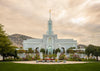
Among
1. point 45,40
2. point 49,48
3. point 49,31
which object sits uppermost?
point 49,31

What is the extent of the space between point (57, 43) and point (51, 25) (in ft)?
39.6

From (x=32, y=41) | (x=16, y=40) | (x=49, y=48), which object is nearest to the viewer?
(x=49, y=48)

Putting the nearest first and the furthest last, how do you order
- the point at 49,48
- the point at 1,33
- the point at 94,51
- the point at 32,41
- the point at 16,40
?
the point at 1,33, the point at 94,51, the point at 49,48, the point at 32,41, the point at 16,40

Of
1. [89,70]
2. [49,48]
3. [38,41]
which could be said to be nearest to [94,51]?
[89,70]

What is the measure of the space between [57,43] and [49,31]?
9.26m

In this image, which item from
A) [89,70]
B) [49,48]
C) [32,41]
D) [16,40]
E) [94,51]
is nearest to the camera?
[89,70]

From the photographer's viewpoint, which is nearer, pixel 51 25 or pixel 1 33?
pixel 1 33

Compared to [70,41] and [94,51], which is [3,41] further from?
[70,41]

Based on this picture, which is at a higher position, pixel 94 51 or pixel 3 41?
pixel 3 41

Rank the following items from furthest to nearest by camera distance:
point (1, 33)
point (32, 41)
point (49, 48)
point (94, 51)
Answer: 1. point (32, 41)
2. point (49, 48)
3. point (94, 51)
4. point (1, 33)

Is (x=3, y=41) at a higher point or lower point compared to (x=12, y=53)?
higher

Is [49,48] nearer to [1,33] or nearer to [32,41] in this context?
[32,41]

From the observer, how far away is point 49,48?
7038 centimetres

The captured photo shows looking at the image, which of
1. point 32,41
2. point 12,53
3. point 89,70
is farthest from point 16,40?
point 89,70
